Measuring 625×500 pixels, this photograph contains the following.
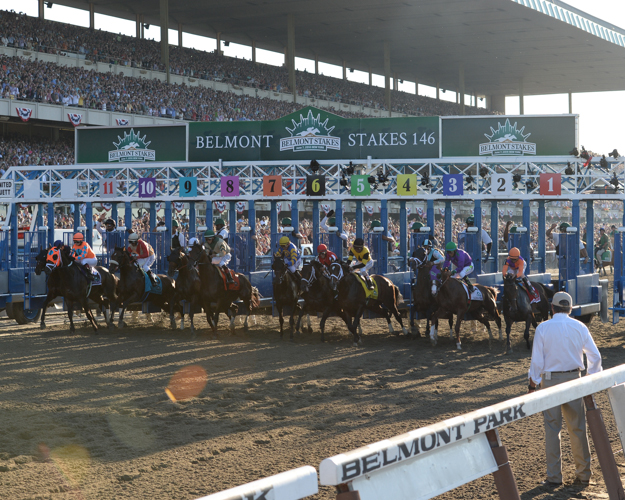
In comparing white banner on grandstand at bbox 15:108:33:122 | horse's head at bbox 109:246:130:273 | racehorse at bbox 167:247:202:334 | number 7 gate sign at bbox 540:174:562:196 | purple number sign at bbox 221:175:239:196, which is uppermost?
white banner on grandstand at bbox 15:108:33:122

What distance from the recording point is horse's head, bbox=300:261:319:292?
11.7 metres

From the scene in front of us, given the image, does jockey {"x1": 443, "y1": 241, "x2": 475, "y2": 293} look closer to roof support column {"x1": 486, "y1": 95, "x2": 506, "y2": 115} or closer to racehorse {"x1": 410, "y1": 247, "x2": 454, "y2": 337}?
racehorse {"x1": 410, "y1": 247, "x2": 454, "y2": 337}

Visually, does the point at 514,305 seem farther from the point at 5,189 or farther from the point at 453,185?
the point at 5,189

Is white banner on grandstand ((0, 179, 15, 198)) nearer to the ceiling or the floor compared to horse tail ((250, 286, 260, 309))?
nearer to the ceiling

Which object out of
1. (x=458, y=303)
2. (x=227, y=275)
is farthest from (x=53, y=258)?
(x=458, y=303)

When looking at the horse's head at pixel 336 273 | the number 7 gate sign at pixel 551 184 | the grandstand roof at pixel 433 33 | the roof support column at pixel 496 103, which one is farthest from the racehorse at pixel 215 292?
the roof support column at pixel 496 103

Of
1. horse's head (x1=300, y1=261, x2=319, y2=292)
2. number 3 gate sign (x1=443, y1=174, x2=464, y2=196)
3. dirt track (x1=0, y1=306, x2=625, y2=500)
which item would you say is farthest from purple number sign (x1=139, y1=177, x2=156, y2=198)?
number 3 gate sign (x1=443, y1=174, x2=464, y2=196)

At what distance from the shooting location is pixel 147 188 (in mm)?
16734

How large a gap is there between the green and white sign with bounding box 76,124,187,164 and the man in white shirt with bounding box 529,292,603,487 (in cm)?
1420

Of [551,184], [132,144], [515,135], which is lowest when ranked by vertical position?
[551,184]

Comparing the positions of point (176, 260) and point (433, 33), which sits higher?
point (433, 33)

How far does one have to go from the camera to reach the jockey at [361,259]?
12016mm

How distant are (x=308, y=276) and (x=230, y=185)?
474 centimetres

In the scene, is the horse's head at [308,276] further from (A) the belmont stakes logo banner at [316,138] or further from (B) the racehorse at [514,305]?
(A) the belmont stakes logo banner at [316,138]
